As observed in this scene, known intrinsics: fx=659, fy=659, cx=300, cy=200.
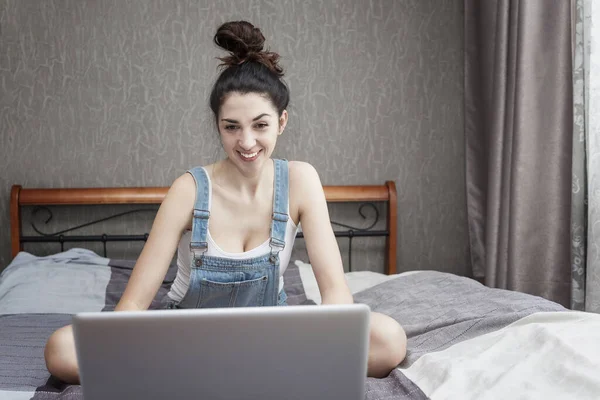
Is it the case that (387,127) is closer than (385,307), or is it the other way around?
(385,307)

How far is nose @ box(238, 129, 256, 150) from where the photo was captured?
153cm

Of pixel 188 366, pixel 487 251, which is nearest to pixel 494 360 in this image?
pixel 188 366

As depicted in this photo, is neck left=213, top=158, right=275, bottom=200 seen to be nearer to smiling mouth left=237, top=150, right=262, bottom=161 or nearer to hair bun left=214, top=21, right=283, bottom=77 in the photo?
smiling mouth left=237, top=150, right=262, bottom=161

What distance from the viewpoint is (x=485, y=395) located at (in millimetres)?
1264

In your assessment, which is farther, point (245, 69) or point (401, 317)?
point (401, 317)

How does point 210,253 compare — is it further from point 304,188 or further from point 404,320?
point 404,320

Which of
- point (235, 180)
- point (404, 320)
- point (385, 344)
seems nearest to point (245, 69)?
point (235, 180)

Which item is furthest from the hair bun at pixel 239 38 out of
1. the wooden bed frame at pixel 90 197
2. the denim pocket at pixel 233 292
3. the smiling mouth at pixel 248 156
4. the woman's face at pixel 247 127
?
the wooden bed frame at pixel 90 197

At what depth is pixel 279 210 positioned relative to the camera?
170cm

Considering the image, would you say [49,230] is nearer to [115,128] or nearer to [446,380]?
[115,128]

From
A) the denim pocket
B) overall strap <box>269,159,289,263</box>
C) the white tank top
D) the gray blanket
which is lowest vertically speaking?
the gray blanket

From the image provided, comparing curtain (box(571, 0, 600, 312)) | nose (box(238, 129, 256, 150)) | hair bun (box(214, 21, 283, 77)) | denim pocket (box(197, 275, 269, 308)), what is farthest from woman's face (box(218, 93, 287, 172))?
curtain (box(571, 0, 600, 312))

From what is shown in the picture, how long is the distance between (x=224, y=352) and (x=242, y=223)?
0.89 meters

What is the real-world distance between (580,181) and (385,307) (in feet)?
2.64
